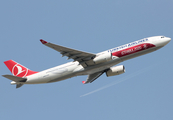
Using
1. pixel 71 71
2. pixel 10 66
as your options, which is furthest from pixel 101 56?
pixel 10 66

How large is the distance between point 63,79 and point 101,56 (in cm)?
746

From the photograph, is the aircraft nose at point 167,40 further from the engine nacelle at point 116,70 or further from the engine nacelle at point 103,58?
the engine nacelle at point 103,58

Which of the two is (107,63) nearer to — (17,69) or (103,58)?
(103,58)

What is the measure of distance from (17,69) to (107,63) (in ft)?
51.6

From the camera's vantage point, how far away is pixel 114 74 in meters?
45.7

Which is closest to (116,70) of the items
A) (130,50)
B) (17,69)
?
(130,50)

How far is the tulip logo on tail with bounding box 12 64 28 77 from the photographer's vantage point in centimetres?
4478

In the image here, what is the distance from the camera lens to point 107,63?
40656mm

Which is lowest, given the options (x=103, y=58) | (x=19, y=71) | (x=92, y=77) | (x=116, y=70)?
(x=92, y=77)

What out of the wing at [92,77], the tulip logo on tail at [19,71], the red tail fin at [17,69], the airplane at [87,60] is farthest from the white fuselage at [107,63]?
the wing at [92,77]

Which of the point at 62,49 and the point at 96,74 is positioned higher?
the point at 62,49

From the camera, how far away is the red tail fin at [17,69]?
44.7m

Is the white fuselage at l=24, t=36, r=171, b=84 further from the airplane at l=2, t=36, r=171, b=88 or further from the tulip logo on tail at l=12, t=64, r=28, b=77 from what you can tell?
the tulip logo on tail at l=12, t=64, r=28, b=77

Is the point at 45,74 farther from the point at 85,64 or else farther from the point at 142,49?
the point at 142,49
